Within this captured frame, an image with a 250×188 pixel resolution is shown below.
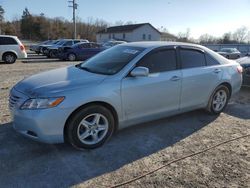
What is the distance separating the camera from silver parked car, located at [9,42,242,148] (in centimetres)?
348

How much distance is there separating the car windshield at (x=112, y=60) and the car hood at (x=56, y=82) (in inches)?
9.2

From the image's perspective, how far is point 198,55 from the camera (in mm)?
5102

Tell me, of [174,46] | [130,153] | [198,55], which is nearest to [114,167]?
[130,153]

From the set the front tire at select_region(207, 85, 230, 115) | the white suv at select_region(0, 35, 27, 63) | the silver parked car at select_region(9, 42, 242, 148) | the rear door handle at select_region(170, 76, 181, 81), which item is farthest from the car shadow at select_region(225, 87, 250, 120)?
the white suv at select_region(0, 35, 27, 63)

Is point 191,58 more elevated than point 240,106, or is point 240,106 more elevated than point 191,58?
point 191,58

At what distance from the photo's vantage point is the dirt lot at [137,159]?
310 centimetres

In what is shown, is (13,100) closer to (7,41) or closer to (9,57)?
(7,41)

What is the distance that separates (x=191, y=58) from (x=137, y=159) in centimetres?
236

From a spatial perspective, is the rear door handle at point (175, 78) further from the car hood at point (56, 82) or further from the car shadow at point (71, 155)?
the car hood at point (56, 82)

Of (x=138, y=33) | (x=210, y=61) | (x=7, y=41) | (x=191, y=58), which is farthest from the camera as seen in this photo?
(x=138, y=33)

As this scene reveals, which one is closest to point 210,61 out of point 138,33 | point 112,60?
point 112,60

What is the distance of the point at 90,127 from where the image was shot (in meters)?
3.81

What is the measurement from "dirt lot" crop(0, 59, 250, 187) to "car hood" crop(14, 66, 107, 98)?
0.89 meters

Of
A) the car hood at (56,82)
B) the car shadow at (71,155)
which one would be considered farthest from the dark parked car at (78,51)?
the car hood at (56,82)
